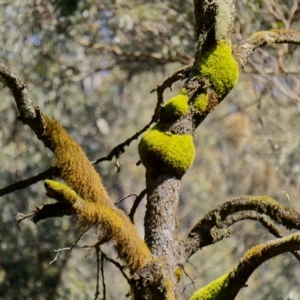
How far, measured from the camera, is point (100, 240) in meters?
1.60

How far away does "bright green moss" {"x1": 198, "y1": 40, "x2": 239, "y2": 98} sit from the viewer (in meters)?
1.84

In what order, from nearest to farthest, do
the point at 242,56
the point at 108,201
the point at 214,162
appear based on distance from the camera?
the point at 108,201 → the point at 242,56 → the point at 214,162

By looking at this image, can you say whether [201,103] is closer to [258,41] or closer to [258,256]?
[258,41]

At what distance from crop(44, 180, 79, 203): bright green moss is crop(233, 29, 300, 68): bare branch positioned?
76 cm

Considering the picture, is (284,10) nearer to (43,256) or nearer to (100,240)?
(43,256)

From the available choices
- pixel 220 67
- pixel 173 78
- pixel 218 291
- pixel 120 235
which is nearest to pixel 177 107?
pixel 220 67

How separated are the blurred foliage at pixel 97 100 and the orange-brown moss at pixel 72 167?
3358 mm

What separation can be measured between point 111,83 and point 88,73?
5.80 ft

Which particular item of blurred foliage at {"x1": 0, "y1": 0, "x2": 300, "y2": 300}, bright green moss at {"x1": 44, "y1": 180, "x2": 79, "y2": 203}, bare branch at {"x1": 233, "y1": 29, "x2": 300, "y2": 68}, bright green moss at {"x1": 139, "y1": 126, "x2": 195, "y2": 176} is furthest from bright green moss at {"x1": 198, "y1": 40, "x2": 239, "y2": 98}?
blurred foliage at {"x1": 0, "y1": 0, "x2": 300, "y2": 300}

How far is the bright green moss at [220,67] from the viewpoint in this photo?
184 cm

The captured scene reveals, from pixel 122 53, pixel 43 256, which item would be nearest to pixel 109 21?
pixel 122 53

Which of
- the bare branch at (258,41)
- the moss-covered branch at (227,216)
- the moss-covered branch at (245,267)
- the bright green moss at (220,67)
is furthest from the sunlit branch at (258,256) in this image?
the bare branch at (258,41)

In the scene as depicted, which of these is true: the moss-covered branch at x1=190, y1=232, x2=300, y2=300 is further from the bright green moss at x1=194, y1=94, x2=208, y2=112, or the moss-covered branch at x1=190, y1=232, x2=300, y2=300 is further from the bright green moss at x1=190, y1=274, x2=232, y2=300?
the bright green moss at x1=194, y1=94, x2=208, y2=112

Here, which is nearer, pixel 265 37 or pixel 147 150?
pixel 147 150
